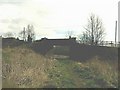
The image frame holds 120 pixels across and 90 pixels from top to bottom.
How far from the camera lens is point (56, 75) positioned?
2191 centimetres

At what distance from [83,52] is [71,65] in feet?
18.9

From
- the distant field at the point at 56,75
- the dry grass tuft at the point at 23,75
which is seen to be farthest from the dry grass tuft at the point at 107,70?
the dry grass tuft at the point at 23,75

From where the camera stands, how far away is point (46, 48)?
3772 cm

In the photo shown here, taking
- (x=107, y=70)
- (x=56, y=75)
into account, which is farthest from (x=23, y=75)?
(x=107, y=70)

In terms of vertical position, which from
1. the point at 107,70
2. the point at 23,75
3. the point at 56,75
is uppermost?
the point at 23,75

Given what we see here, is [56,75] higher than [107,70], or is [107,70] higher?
[107,70]

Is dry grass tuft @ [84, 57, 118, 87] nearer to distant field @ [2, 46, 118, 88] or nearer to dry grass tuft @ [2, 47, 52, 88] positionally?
distant field @ [2, 46, 118, 88]

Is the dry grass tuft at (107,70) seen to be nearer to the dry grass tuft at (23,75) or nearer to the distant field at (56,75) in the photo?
the distant field at (56,75)

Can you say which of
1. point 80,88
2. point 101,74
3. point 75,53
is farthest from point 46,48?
point 80,88

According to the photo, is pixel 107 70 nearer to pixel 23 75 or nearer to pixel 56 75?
pixel 56 75

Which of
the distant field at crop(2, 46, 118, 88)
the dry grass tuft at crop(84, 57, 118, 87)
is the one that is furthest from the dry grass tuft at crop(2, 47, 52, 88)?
the dry grass tuft at crop(84, 57, 118, 87)

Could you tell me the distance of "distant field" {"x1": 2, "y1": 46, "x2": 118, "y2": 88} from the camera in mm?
17500

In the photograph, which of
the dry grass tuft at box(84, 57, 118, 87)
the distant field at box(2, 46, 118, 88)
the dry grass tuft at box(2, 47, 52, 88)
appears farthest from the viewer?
the dry grass tuft at box(84, 57, 118, 87)

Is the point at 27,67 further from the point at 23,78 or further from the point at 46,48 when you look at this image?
the point at 46,48
